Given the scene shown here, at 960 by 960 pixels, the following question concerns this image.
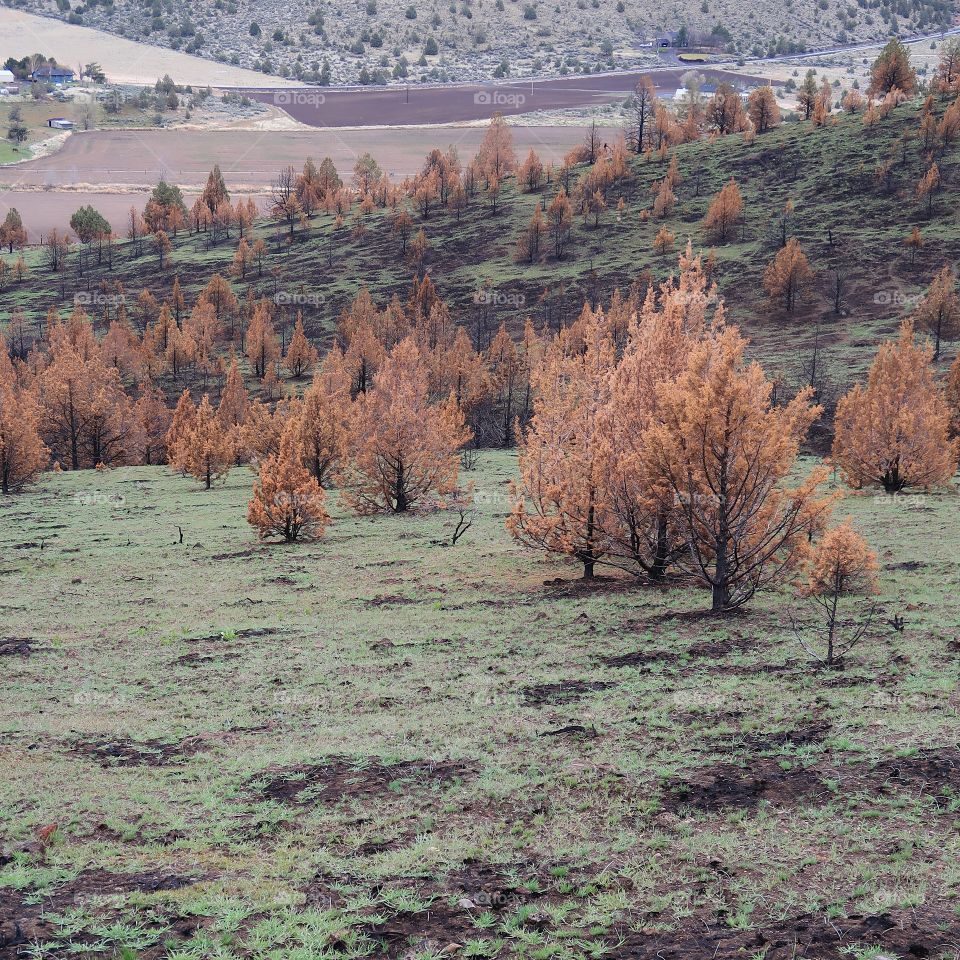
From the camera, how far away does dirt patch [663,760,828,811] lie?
13680 millimetres

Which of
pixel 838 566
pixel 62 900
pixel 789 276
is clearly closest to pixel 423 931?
pixel 62 900

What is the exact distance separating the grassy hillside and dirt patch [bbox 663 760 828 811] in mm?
81355

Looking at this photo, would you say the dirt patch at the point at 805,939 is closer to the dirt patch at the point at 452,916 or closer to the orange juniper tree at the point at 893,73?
the dirt patch at the point at 452,916

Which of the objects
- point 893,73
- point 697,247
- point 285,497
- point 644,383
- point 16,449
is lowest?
point 16,449

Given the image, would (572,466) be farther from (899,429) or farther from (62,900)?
(899,429)

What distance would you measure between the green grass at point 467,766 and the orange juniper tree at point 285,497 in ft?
28.0

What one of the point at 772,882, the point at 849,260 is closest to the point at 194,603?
Answer: the point at 772,882

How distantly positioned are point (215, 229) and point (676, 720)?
171338 mm

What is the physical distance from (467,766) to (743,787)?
13.7ft

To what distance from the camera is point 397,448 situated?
4288 cm

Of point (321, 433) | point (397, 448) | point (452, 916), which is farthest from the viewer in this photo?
point (321, 433)

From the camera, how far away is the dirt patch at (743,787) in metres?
13.7

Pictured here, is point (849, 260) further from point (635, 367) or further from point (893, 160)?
point (635, 367)

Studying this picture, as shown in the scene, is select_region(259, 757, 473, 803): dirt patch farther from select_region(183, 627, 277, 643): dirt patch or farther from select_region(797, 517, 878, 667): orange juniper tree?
select_region(797, 517, 878, 667): orange juniper tree
